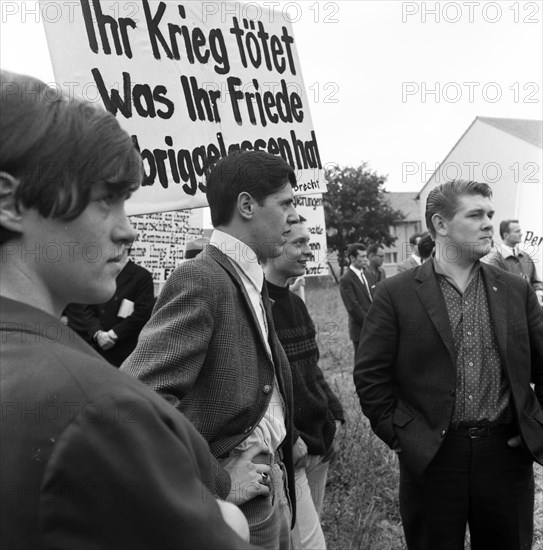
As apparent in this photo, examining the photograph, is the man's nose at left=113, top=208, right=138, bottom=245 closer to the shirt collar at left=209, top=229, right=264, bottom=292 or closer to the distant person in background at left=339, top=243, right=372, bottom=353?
the shirt collar at left=209, top=229, right=264, bottom=292

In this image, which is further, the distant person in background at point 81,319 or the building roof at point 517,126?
the building roof at point 517,126

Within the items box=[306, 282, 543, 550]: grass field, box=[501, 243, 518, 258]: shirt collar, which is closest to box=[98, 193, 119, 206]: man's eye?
box=[306, 282, 543, 550]: grass field

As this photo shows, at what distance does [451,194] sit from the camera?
2.95 m

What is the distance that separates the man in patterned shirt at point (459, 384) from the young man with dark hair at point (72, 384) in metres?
1.88

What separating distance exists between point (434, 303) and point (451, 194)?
0.51 metres

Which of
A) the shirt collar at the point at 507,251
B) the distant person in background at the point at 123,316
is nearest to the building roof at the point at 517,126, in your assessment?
the shirt collar at the point at 507,251

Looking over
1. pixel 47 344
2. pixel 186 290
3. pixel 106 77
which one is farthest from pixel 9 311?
pixel 106 77

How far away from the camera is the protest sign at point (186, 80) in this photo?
10.3 ft

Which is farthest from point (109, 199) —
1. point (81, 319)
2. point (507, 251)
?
point (507, 251)

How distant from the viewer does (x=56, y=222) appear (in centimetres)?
89

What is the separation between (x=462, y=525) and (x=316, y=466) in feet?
2.08

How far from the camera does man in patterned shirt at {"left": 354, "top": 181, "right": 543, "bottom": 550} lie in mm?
2674

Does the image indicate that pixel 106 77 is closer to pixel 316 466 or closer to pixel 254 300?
pixel 254 300

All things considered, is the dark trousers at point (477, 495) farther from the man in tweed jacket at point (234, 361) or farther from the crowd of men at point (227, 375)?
the man in tweed jacket at point (234, 361)
